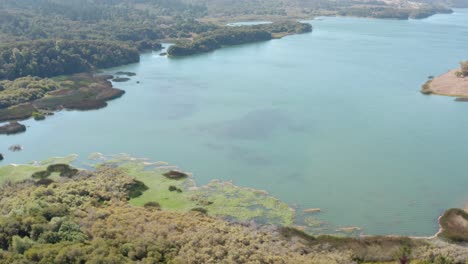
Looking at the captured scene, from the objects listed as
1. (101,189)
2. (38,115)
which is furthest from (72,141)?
(101,189)

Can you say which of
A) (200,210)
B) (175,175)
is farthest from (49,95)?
(200,210)

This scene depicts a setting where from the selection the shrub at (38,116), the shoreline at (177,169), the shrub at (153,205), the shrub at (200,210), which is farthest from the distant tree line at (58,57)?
the shrub at (200,210)

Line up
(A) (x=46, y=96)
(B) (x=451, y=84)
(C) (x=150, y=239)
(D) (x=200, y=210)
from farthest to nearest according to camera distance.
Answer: (B) (x=451, y=84)
(A) (x=46, y=96)
(D) (x=200, y=210)
(C) (x=150, y=239)

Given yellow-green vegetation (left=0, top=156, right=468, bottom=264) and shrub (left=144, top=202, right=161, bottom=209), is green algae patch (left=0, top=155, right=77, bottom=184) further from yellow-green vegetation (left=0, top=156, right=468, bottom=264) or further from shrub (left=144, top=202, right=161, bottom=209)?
shrub (left=144, top=202, right=161, bottom=209)

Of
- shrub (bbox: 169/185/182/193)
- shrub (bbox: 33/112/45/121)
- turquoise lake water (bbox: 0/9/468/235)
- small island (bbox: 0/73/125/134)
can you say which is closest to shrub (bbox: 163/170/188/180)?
turquoise lake water (bbox: 0/9/468/235)

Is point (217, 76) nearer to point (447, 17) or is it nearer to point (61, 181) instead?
point (61, 181)

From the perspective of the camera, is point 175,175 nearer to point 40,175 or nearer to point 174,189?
point 174,189
